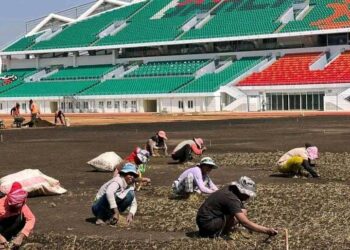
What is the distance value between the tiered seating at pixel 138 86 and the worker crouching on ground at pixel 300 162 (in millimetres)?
73421

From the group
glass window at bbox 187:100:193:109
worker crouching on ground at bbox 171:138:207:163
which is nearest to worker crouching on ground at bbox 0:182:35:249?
worker crouching on ground at bbox 171:138:207:163

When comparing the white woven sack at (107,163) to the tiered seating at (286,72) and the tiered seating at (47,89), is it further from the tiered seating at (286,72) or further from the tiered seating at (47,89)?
the tiered seating at (47,89)

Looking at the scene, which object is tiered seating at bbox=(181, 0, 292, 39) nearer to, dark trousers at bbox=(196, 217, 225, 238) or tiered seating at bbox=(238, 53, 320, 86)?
tiered seating at bbox=(238, 53, 320, 86)

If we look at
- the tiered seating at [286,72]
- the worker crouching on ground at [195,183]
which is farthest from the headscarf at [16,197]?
the tiered seating at [286,72]

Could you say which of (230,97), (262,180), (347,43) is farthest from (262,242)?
(347,43)

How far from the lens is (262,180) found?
2089 centimetres

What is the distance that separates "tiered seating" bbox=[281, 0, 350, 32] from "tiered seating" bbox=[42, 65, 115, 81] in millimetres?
29132

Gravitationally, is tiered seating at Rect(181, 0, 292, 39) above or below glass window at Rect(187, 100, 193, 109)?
above

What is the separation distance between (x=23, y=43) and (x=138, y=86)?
34.7 metres

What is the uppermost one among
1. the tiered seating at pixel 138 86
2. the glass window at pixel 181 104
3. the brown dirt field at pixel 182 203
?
the tiered seating at pixel 138 86

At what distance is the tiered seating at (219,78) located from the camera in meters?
92.0

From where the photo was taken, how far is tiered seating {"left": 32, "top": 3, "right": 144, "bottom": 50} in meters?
115

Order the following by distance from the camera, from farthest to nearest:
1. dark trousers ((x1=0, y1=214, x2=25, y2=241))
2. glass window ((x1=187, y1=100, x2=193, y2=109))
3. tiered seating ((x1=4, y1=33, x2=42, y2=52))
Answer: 1. tiered seating ((x1=4, y1=33, x2=42, y2=52))
2. glass window ((x1=187, y1=100, x2=193, y2=109))
3. dark trousers ((x1=0, y1=214, x2=25, y2=241))

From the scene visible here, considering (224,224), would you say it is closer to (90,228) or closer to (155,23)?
(90,228)
